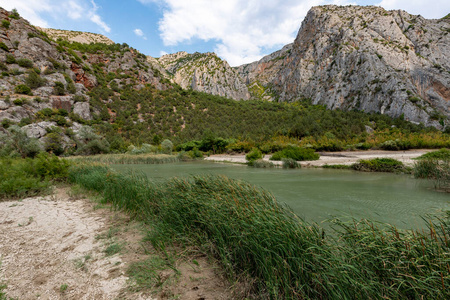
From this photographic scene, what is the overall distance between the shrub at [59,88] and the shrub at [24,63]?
Answer: 6.64 m

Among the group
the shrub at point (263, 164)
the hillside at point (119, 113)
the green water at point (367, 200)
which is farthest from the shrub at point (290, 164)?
the hillside at point (119, 113)

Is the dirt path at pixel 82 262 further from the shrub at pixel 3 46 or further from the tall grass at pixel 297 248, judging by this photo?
the shrub at pixel 3 46

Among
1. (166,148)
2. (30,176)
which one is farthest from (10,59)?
(30,176)

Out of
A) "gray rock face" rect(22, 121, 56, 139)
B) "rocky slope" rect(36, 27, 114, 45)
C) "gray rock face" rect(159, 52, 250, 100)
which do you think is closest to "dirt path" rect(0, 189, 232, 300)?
"gray rock face" rect(22, 121, 56, 139)

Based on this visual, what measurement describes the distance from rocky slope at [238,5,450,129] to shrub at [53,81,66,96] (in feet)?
222

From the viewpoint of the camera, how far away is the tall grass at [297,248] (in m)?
2.09

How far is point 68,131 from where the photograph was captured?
33031mm

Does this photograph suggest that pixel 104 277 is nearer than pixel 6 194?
Yes

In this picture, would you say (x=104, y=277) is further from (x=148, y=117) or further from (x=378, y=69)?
(x=378, y=69)

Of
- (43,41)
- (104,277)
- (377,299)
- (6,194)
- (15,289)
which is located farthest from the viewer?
(43,41)

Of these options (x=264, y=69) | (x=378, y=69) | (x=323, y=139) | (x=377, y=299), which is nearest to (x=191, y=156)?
(x=323, y=139)

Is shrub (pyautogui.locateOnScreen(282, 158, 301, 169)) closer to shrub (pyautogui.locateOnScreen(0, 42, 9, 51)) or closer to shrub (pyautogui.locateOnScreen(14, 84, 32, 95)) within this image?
shrub (pyautogui.locateOnScreen(14, 84, 32, 95))

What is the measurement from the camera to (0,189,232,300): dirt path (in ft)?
9.78

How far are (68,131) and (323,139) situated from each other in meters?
39.8
